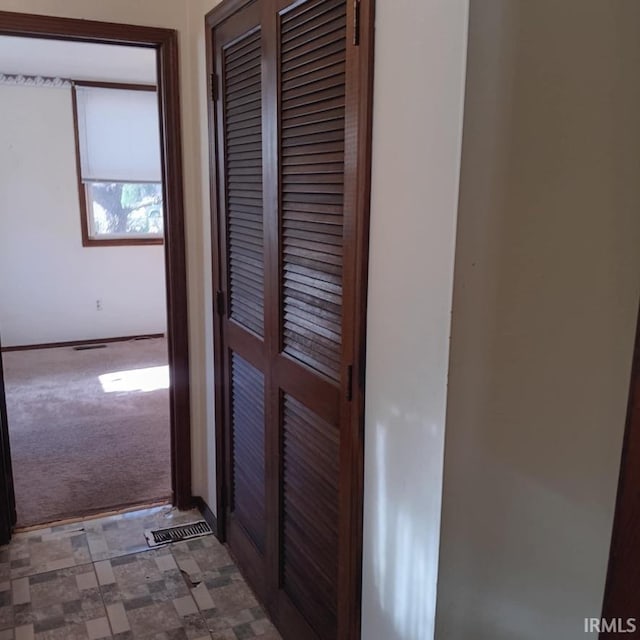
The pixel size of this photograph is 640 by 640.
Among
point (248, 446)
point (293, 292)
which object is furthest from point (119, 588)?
point (293, 292)

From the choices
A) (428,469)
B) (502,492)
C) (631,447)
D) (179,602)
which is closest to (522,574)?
(502,492)

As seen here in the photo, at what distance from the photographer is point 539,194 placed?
1128 millimetres

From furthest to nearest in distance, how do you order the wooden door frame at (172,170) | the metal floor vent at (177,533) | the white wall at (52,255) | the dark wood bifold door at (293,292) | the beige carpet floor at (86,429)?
the white wall at (52,255) → the beige carpet floor at (86,429) → the metal floor vent at (177,533) → the wooden door frame at (172,170) → the dark wood bifold door at (293,292)

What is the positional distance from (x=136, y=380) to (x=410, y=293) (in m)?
3.87

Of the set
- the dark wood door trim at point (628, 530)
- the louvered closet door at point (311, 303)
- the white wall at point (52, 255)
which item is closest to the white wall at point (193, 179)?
the louvered closet door at point (311, 303)

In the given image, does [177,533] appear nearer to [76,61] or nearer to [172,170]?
[172,170]

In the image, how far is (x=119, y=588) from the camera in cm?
230

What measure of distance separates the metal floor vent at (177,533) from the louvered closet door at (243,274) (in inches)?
9.9

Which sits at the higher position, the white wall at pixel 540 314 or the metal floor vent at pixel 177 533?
the white wall at pixel 540 314

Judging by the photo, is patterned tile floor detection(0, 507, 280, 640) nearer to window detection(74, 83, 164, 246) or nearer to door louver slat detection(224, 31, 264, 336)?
door louver slat detection(224, 31, 264, 336)

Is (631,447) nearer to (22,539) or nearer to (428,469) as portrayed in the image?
(428,469)

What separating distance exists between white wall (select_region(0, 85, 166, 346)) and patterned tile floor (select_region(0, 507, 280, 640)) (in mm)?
3352

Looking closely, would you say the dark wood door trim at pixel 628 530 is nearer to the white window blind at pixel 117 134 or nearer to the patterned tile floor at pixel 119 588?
the patterned tile floor at pixel 119 588

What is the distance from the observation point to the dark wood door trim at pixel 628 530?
0.88 meters
